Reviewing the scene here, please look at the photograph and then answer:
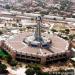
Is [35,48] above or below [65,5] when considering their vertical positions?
above

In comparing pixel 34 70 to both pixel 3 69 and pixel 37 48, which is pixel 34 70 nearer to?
pixel 3 69

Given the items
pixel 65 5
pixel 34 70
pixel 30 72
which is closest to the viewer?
pixel 30 72

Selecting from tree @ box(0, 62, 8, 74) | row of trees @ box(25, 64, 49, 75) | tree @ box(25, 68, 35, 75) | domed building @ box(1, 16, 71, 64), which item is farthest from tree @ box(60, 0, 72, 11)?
tree @ box(25, 68, 35, 75)

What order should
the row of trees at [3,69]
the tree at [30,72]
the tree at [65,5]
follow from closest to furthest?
the tree at [30,72] < the row of trees at [3,69] < the tree at [65,5]

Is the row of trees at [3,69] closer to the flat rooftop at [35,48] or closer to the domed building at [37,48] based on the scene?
the domed building at [37,48]

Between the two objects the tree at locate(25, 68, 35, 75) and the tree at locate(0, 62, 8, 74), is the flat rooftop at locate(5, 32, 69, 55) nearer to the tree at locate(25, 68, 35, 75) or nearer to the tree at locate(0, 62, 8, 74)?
the tree at locate(0, 62, 8, 74)

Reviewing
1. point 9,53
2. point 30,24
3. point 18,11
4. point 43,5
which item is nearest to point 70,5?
point 43,5

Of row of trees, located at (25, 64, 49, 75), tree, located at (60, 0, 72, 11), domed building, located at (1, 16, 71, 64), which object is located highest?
domed building, located at (1, 16, 71, 64)

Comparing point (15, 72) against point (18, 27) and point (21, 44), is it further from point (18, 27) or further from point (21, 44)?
point (18, 27)

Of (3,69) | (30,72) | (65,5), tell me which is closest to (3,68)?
(3,69)

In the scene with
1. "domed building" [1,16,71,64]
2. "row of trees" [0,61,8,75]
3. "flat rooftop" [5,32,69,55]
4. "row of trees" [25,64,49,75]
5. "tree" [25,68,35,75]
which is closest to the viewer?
"tree" [25,68,35,75]

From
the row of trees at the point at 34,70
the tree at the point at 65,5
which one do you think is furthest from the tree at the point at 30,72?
the tree at the point at 65,5

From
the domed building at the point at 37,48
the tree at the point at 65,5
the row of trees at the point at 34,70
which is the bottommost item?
the tree at the point at 65,5
